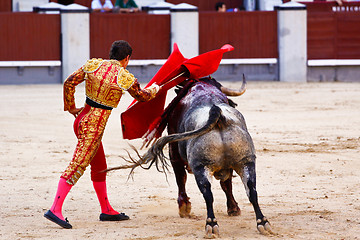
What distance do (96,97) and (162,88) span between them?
1.48ft

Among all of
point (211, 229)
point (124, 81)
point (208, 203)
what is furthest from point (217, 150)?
point (124, 81)

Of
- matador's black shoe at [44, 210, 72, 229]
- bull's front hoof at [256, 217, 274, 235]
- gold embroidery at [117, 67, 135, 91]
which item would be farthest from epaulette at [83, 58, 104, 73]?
bull's front hoof at [256, 217, 274, 235]

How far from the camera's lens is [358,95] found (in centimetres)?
1031

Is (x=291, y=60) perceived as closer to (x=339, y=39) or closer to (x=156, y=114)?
(x=339, y=39)

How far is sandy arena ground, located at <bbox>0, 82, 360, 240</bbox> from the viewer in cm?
364

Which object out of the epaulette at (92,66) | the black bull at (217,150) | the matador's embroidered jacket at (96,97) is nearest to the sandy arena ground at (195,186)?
the black bull at (217,150)

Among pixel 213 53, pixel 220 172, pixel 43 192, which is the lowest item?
pixel 43 192

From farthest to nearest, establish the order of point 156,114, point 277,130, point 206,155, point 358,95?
point 358,95 < point 277,130 < point 156,114 < point 206,155

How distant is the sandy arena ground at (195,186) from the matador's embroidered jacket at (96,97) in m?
0.33

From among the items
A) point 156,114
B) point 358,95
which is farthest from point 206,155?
point 358,95

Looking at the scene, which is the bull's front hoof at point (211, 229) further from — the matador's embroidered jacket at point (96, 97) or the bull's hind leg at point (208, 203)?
the matador's embroidered jacket at point (96, 97)

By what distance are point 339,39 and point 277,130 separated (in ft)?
19.8

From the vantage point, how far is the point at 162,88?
4047mm

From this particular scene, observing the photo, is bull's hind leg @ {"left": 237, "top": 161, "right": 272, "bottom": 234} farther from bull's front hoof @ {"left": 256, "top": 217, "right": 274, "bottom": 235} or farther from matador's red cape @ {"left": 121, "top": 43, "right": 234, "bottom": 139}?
matador's red cape @ {"left": 121, "top": 43, "right": 234, "bottom": 139}
